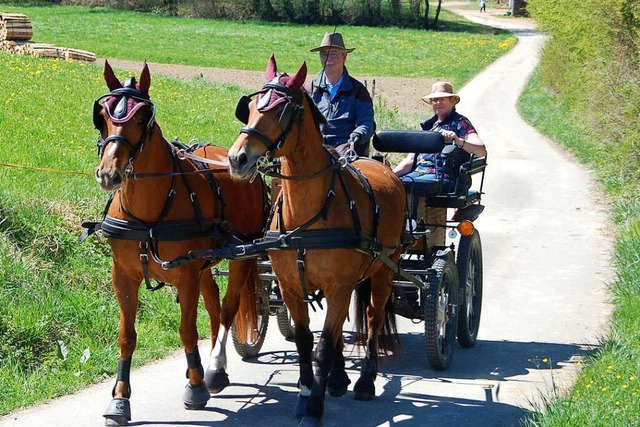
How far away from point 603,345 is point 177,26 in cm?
5066

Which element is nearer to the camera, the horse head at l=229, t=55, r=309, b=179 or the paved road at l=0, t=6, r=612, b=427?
the horse head at l=229, t=55, r=309, b=179

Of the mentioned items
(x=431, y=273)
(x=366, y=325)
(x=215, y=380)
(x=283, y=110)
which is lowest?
(x=215, y=380)

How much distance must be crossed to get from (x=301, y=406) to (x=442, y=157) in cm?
297

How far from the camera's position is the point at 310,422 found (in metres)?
6.43

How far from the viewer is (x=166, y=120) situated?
18094 mm

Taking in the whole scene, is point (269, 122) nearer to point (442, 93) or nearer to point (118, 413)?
point (118, 413)

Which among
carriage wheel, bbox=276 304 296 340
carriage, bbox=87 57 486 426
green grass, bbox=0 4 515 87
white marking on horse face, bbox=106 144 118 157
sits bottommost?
green grass, bbox=0 4 515 87

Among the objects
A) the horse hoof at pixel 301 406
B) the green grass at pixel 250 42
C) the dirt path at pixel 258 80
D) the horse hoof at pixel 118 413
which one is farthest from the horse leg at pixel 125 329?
the green grass at pixel 250 42

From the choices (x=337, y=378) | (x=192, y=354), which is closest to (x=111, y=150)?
(x=192, y=354)

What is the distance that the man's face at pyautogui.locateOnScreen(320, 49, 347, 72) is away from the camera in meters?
7.92

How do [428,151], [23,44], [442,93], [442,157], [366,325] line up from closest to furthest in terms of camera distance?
[366,325]
[428,151]
[442,157]
[442,93]
[23,44]

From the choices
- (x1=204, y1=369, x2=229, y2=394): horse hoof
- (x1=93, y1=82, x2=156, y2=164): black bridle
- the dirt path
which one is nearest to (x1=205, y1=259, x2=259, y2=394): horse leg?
(x1=204, y1=369, x2=229, y2=394): horse hoof

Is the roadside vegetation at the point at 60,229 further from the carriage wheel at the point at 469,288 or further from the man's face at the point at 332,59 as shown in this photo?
the man's face at the point at 332,59

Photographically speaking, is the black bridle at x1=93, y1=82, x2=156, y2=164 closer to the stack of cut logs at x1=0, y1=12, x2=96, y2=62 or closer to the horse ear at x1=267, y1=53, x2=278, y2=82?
the horse ear at x1=267, y1=53, x2=278, y2=82
